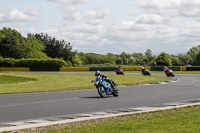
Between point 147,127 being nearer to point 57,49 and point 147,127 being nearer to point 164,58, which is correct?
point 57,49

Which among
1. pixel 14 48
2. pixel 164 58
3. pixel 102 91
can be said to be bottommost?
pixel 102 91

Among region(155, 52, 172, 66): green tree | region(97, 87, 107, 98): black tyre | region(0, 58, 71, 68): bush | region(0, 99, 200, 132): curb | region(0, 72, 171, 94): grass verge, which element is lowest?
region(0, 99, 200, 132): curb

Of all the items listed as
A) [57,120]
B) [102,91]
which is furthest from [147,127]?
[102,91]

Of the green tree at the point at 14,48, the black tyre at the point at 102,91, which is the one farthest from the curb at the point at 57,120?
the green tree at the point at 14,48

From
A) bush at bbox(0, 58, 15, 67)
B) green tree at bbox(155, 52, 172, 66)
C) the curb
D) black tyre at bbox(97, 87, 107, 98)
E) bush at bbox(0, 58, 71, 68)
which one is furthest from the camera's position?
green tree at bbox(155, 52, 172, 66)

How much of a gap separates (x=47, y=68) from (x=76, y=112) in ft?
187

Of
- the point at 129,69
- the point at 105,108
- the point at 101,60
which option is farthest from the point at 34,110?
the point at 101,60

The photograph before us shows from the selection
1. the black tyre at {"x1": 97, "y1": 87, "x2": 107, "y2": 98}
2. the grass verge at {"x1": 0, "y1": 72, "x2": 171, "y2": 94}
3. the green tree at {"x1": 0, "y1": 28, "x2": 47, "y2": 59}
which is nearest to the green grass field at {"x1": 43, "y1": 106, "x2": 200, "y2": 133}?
the black tyre at {"x1": 97, "y1": 87, "x2": 107, "y2": 98}

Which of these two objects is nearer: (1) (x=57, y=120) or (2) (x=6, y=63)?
(1) (x=57, y=120)

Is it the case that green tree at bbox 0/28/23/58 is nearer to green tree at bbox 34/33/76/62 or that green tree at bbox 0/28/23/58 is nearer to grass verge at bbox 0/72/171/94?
green tree at bbox 34/33/76/62

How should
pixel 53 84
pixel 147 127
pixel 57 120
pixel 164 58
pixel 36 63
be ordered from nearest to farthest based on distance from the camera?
pixel 147 127
pixel 57 120
pixel 53 84
pixel 36 63
pixel 164 58

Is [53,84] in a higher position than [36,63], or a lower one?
lower

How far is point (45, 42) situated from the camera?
358 feet

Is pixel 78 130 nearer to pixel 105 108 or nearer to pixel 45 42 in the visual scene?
pixel 105 108
